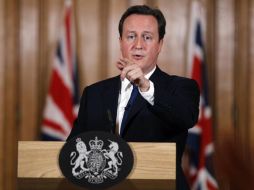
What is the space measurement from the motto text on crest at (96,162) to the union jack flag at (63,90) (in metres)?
2.04

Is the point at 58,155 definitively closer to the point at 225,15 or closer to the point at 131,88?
the point at 131,88

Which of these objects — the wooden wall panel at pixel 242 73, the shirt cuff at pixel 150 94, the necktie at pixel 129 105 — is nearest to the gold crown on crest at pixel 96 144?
the shirt cuff at pixel 150 94

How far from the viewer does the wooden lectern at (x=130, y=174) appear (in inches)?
49.8

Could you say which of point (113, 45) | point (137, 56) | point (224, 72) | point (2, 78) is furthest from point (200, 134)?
point (137, 56)

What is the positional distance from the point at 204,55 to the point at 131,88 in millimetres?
1569

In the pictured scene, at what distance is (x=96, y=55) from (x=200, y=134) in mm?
829

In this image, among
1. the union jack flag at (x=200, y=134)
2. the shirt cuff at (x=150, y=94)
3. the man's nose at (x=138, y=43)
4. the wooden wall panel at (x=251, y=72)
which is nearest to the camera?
the shirt cuff at (x=150, y=94)

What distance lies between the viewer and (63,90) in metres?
3.30

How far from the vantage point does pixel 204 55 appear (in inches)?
130

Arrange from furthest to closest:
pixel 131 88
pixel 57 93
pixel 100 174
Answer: pixel 57 93, pixel 131 88, pixel 100 174

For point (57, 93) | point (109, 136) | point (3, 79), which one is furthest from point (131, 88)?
point (3, 79)

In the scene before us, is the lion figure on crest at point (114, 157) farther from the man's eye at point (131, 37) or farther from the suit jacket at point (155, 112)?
the man's eye at point (131, 37)

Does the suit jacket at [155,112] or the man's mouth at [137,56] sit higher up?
the man's mouth at [137,56]

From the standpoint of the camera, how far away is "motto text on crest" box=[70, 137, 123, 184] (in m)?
1.23
